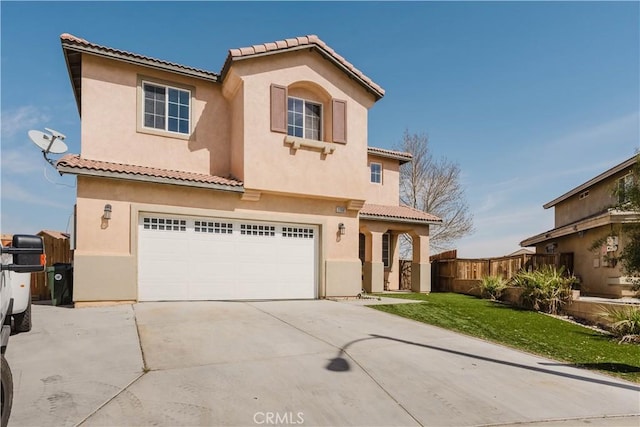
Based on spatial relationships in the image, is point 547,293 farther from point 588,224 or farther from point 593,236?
point 593,236

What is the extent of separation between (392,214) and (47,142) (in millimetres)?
13173

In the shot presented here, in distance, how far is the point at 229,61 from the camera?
1212cm

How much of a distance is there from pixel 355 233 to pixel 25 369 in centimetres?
1038

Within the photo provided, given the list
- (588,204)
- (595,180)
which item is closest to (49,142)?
(595,180)

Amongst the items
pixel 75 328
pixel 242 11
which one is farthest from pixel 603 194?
pixel 75 328

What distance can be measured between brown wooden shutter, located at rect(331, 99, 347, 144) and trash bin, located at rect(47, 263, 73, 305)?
888 cm

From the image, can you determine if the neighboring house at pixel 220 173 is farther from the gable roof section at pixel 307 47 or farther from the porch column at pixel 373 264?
the porch column at pixel 373 264

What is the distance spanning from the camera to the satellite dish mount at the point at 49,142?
419 inches

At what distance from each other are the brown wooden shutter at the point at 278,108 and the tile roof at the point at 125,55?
2.04 metres

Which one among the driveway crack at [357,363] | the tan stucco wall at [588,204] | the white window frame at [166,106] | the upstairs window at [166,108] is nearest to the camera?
the driveway crack at [357,363]

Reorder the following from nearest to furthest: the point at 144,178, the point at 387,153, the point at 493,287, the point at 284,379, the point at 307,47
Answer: the point at 284,379 → the point at 144,178 → the point at 307,47 → the point at 493,287 → the point at 387,153

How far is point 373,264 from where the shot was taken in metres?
17.9

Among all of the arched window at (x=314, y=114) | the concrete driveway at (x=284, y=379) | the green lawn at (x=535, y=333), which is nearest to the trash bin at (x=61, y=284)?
the concrete driveway at (x=284, y=379)

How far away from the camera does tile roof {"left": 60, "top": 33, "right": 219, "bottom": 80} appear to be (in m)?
11.0
